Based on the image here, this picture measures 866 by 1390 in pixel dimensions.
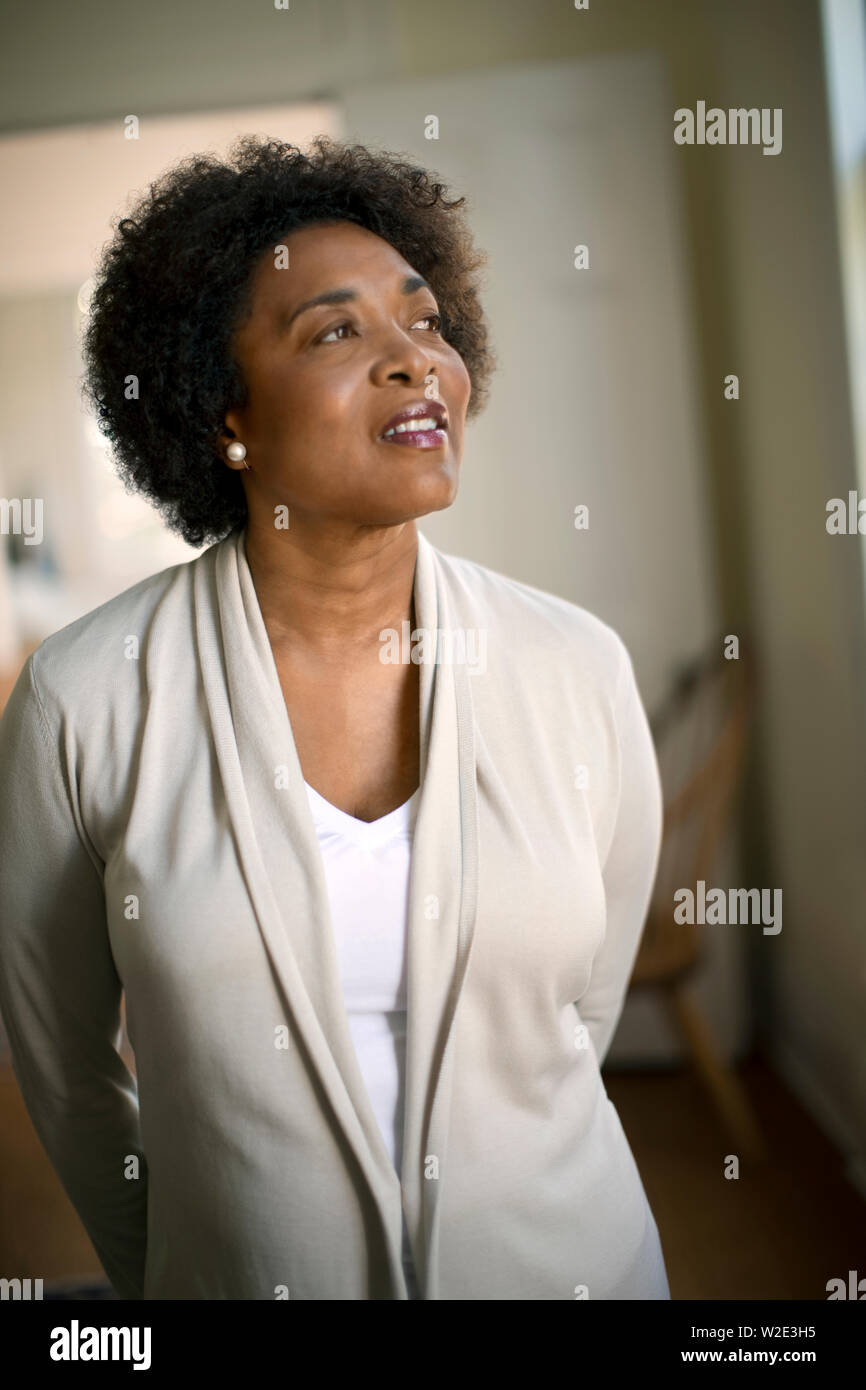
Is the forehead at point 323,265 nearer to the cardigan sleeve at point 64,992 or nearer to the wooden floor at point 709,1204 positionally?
the cardigan sleeve at point 64,992

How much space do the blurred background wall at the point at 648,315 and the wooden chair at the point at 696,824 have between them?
6cm

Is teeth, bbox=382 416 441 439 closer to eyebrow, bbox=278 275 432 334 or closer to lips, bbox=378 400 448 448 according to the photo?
lips, bbox=378 400 448 448

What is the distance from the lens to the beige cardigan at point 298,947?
811 mm

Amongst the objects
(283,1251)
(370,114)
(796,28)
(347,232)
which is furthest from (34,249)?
(283,1251)

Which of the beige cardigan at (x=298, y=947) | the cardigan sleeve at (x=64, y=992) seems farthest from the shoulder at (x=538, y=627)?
the cardigan sleeve at (x=64, y=992)

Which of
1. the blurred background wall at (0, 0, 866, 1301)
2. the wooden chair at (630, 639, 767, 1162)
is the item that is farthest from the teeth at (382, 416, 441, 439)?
the wooden chair at (630, 639, 767, 1162)

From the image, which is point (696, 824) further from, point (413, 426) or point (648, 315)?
point (413, 426)

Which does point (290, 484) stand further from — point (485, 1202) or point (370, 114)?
point (370, 114)

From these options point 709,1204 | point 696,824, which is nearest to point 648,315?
point 696,824

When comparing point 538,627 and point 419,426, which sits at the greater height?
point 419,426

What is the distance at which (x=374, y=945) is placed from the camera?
0.84 meters

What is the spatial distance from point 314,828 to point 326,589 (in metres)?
0.20
